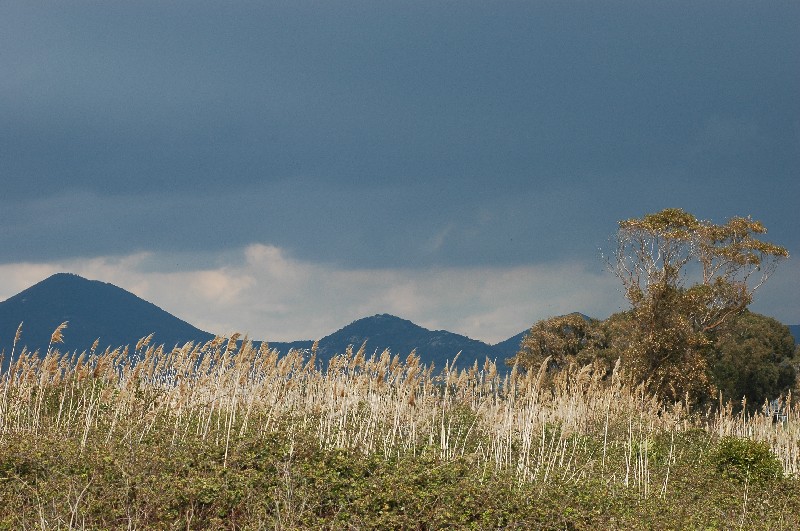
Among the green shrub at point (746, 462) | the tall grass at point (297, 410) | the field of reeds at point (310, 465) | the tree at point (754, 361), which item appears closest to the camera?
the field of reeds at point (310, 465)

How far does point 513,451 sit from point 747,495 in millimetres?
3578

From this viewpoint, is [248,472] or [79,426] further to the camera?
[79,426]

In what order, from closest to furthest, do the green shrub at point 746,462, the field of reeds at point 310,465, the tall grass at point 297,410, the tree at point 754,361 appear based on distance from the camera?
1. the field of reeds at point 310,465
2. the tall grass at point 297,410
3. the green shrub at point 746,462
4. the tree at point 754,361

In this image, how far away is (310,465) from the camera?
9.44 metres

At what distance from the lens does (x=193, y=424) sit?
42.2 ft

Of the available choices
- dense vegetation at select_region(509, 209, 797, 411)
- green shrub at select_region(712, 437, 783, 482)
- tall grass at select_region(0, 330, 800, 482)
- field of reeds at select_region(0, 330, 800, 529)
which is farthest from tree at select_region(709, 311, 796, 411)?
green shrub at select_region(712, 437, 783, 482)

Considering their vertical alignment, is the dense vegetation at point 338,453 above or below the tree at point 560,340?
below

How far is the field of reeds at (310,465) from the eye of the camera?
8.38 meters

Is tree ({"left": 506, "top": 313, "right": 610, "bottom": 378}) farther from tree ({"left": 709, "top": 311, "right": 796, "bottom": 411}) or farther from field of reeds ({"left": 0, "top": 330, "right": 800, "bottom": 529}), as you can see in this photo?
field of reeds ({"left": 0, "top": 330, "right": 800, "bottom": 529})

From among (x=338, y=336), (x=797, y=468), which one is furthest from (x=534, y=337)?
(x=338, y=336)

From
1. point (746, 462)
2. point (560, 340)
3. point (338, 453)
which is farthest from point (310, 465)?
point (560, 340)

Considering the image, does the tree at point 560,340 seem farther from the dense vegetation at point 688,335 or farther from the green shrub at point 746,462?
the green shrub at point 746,462

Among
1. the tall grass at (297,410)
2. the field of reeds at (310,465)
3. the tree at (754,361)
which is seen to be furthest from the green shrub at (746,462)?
the tree at (754,361)

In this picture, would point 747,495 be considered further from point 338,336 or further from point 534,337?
point 338,336
